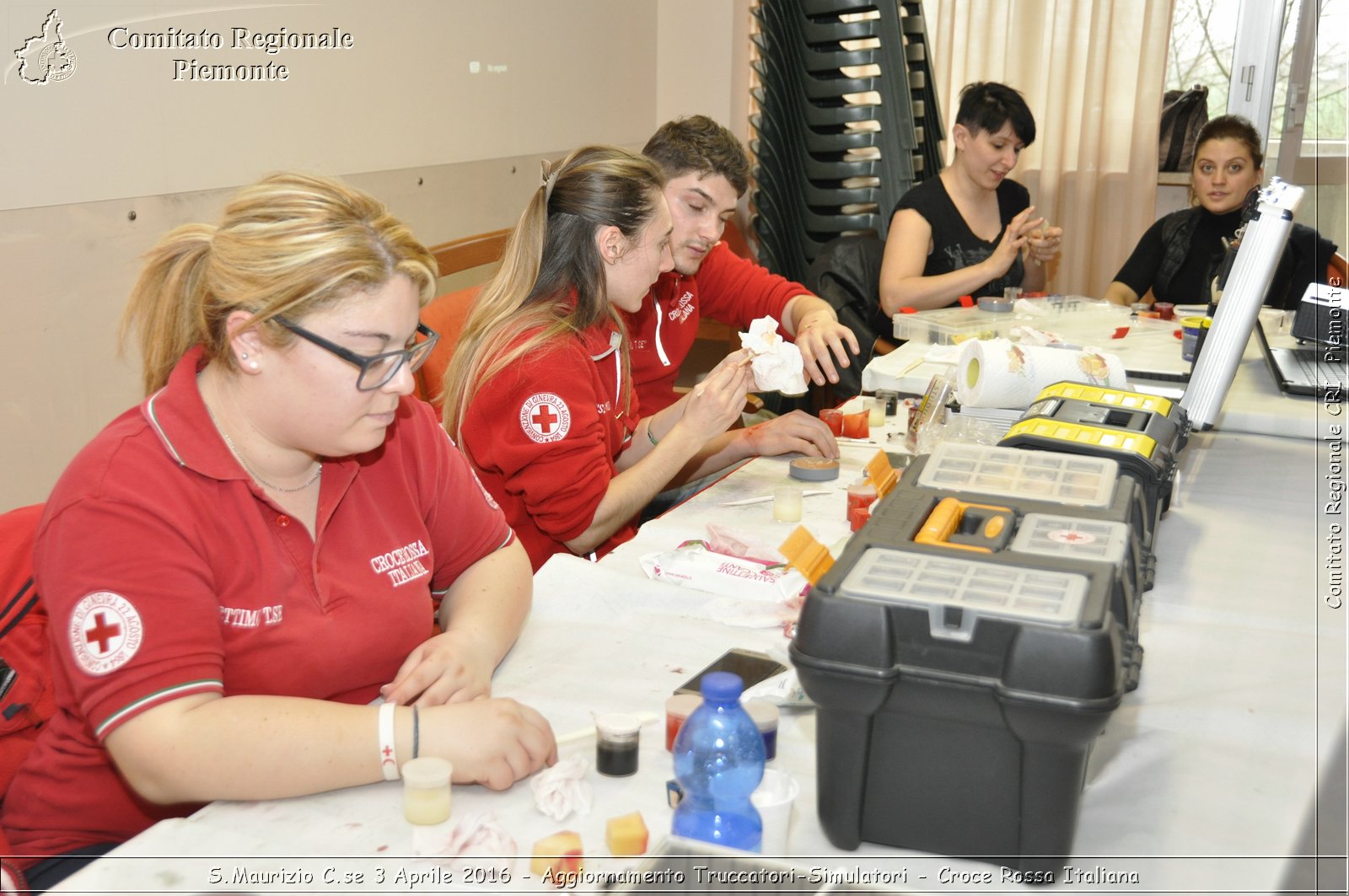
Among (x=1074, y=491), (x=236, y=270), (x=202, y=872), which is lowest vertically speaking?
(x=202, y=872)

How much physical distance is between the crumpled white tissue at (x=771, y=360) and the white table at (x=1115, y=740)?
1.23 ft

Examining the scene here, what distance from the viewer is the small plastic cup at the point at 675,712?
1.22 m

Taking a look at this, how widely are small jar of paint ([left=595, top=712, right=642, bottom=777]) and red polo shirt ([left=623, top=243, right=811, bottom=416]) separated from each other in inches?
55.7

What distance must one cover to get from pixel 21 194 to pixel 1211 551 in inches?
92.4

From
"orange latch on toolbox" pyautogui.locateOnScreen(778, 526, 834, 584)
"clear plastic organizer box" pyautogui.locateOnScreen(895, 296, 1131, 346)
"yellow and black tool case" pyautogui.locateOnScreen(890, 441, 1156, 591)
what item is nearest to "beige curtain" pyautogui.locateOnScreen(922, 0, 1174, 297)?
"clear plastic organizer box" pyautogui.locateOnScreen(895, 296, 1131, 346)

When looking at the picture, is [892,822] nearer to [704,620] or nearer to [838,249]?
[704,620]

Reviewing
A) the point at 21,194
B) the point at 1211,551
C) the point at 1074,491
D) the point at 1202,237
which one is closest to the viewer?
the point at 1074,491

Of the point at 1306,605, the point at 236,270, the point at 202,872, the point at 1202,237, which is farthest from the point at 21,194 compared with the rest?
the point at 1202,237

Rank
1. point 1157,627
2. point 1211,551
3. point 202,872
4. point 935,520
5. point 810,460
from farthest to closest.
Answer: point 810,460, point 1211,551, point 1157,627, point 935,520, point 202,872

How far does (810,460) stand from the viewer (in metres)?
2.21

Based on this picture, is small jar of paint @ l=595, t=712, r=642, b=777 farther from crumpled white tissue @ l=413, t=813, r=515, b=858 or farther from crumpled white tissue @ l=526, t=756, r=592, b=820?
crumpled white tissue @ l=413, t=813, r=515, b=858

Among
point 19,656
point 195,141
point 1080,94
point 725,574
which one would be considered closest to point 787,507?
point 725,574

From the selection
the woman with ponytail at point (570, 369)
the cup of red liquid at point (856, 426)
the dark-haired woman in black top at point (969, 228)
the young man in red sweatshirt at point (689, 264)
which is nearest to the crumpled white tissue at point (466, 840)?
the woman with ponytail at point (570, 369)

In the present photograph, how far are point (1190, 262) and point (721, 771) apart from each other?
3614mm
